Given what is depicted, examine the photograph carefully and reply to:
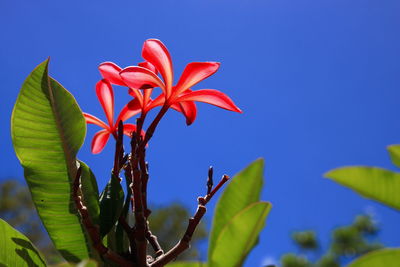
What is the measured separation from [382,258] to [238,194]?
0.18 metres

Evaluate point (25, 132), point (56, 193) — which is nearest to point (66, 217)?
point (56, 193)

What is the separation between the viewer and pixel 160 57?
87cm

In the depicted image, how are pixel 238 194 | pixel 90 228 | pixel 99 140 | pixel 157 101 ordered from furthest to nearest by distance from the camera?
pixel 99 140
pixel 157 101
pixel 90 228
pixel 238 194


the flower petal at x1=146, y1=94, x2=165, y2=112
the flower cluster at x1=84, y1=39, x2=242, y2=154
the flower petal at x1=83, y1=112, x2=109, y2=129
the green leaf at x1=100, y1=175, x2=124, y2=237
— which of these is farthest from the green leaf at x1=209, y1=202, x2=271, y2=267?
the flower petal at x1=83, y1=112, x2=109, y2=129

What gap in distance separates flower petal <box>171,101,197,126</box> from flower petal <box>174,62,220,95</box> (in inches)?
1.9

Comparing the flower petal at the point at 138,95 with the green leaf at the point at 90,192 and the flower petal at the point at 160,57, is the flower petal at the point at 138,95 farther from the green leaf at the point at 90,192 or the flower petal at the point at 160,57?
the green leaf at the point at 90,192

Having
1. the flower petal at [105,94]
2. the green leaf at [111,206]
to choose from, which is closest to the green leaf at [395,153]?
the green leaf at [111,206]

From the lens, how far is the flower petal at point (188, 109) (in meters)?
0.93

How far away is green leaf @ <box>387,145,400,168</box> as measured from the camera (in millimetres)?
458

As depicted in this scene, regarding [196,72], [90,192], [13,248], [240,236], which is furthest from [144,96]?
[240,236]

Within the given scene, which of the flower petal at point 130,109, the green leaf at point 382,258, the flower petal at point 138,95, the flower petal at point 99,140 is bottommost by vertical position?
the green leaf at point 382,258

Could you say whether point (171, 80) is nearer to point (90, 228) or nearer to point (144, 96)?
point (144, 96)

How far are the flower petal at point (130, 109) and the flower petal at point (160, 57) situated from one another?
0.08 m

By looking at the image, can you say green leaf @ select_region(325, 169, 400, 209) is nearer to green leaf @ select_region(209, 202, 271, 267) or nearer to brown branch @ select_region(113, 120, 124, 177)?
green leaf @ select_region(209, 202, 271, 267)
